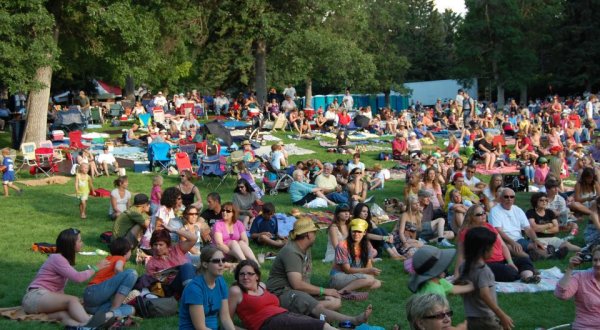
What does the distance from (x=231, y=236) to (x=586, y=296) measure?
16.8ft

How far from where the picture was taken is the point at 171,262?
9227 millimetres

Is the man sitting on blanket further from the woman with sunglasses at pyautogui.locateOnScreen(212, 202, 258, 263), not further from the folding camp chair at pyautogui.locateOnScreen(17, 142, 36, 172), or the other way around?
the folding camp chair at pyautogui.locateOnScreen(17, 142, 36, 172)

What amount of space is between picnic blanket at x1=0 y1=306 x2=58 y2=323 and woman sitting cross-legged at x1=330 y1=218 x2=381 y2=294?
3.29 metres

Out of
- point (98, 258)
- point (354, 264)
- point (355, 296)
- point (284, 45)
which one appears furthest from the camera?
point (284, 45)

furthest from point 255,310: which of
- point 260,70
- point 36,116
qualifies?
point 260,70

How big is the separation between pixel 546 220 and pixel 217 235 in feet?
16.9

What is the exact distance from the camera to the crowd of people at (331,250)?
20.6 ft

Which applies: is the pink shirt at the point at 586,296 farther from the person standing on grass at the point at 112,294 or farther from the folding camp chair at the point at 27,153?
the folding camp chair at the point at 27,153

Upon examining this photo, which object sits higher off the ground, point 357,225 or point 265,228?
point 357,225

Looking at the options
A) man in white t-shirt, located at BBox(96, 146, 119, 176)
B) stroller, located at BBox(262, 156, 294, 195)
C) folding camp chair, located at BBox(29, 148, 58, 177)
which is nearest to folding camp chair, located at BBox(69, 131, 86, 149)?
folding camp chair, located at BBox(29, 148, 58, 177)

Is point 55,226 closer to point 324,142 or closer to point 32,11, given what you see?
point 32,11

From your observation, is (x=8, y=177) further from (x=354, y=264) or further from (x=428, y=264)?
(x=428, y=264)

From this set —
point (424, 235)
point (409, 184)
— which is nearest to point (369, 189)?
point (409, 184)

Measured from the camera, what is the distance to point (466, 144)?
25141 millimetres
